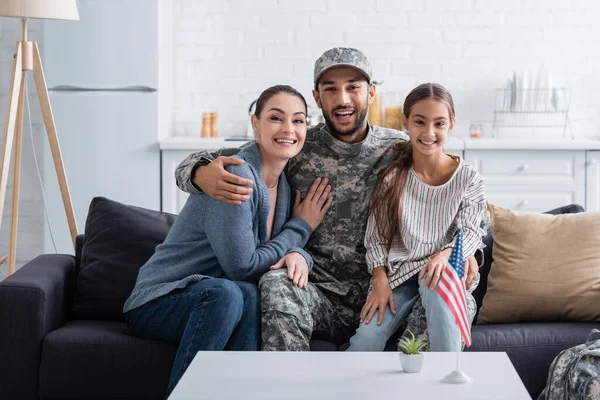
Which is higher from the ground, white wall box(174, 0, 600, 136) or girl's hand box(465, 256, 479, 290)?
white wall box(174, 0, 600, 136)

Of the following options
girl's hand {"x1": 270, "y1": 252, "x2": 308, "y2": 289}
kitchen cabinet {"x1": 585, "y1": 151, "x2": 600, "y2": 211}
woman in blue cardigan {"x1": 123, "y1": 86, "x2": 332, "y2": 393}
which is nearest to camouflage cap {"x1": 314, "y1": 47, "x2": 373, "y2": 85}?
woman in blue cardigan {"x1": 123, "y1": 86, "x2": 332, "y2": 393}

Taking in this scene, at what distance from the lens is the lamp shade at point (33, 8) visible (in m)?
4.10

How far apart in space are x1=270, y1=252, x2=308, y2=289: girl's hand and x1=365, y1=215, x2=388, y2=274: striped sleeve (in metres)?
0.22

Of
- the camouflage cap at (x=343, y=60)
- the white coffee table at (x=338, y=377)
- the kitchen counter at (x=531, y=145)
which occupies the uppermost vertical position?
the camouflage cap at (x=343, y=60)

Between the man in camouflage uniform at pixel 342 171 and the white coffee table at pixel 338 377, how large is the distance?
70 centimetres

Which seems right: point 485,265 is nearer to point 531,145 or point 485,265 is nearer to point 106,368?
point 106,368

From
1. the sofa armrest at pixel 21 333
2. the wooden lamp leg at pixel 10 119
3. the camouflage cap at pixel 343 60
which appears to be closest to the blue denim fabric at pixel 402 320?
the camouflage cap at pixel 343 60

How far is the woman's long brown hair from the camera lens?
303cm

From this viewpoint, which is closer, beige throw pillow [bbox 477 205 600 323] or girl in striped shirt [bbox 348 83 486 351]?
girl in striped shirt [bbox 348 83 486 351]

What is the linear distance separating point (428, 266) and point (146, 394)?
97 cm

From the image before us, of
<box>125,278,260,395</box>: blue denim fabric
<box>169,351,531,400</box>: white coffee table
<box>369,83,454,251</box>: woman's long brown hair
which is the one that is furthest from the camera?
<box>369,83,454,251</box>: woman's long brown hair

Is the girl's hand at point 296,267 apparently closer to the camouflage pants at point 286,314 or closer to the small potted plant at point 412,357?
the camouflage pants at point 286,314

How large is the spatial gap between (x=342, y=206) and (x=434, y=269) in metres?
0.46

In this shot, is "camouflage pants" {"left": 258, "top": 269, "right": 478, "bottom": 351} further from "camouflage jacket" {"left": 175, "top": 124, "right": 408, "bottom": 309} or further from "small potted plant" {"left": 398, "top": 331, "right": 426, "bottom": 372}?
"small potted plant" {"left": 398, "top": 331, "right": 426, "bottom": 372}
